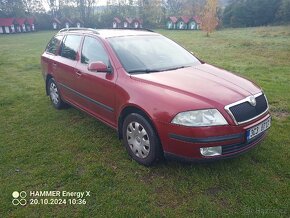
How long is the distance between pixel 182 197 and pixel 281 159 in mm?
1618

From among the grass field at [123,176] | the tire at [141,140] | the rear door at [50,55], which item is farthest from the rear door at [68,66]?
the tire at [141,140]

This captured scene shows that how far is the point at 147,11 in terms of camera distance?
55.6m

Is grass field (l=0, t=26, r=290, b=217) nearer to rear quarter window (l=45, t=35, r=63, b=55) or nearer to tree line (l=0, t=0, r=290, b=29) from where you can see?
rear quarter window (l=45, t=35, r=63, b=55)

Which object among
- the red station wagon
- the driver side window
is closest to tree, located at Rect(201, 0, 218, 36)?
the red station wagon

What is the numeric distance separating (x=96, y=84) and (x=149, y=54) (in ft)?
3.09

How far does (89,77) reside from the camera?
4.59 metres

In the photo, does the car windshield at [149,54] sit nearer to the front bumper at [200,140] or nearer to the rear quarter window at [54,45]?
the front bumper at [200,140]

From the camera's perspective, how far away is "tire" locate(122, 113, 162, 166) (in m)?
3.57

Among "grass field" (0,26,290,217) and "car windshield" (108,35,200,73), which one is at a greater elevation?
"car windshield" (108,35,200,73)

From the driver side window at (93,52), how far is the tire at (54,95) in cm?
150

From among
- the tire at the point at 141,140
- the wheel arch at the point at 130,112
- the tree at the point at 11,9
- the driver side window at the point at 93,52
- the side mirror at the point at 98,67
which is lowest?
the tire at the point at 141,140

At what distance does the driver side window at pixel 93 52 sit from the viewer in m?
4.40

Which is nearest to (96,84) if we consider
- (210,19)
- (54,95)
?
(54,95)

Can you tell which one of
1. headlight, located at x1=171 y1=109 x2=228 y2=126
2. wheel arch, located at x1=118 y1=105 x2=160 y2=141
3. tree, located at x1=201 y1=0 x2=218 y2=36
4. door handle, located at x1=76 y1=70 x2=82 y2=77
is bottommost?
wheel arch, located at x1=118 y1=105 x2=160 y2=141
